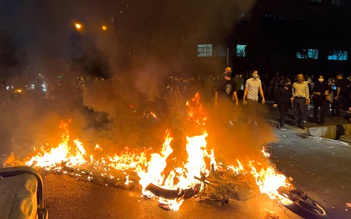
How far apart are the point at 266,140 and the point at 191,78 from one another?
8.83ft

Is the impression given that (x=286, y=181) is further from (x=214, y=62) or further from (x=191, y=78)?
(x=214, y=62)

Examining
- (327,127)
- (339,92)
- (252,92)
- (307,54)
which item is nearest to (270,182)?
(252,92)

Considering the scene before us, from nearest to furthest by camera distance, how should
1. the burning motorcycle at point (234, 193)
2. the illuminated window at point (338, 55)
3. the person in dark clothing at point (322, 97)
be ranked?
the burning motorcycle at point (234, 193) < the person in dark clothing at point (322, 97) < the illuminated window at point (338, 55)

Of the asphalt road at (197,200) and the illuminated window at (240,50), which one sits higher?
the illuminated window at (240,50)

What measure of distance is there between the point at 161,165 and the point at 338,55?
91.7 feet

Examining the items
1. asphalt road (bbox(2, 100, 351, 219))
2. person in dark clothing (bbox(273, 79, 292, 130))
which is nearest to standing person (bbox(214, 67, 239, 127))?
person in dark clothing (bbox(273, 79, 292, 130))

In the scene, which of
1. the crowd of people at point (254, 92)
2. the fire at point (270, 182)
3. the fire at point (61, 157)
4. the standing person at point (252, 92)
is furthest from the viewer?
the crowd of people at point (254, 92)

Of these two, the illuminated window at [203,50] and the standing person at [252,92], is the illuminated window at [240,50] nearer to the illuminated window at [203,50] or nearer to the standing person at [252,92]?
the illuminated window at [203,50]

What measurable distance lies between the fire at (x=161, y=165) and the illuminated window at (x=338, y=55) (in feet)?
84.0

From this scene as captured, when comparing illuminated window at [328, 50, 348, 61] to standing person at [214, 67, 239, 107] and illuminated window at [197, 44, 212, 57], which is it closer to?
standing person at [214, 67, 239, 107]

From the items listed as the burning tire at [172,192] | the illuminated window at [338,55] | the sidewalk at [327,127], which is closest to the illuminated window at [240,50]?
the illuminated window at [338,55]

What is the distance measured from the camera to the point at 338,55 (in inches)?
1090

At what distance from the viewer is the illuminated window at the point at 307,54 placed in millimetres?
24862

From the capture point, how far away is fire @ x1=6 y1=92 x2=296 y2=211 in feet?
14.3
